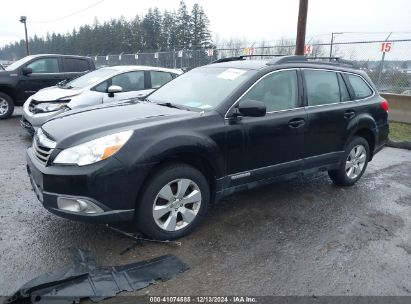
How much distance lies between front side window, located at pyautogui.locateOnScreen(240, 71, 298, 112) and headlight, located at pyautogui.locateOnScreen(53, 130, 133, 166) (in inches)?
59.1

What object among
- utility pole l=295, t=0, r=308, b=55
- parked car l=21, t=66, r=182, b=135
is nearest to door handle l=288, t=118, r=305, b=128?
parked car l=21, t=66, r=182, b=135

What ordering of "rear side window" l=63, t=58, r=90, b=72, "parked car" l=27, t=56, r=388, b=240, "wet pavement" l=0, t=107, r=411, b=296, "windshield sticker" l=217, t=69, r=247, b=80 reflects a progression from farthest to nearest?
"rear side window" l=63, t=58, r=90, b=72 → "windshield sticker" l=217, t=69, r=247, b=80 → "parked car" l=27, t=56, r=388, b=240 → "wet pavement" l=0, t=107, r=411, b=296

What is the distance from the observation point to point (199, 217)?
12.2ft

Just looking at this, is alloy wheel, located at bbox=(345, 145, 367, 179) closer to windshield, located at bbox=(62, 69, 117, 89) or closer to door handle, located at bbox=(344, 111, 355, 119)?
door handle, located at bbox=(344, 111, 355, 119)

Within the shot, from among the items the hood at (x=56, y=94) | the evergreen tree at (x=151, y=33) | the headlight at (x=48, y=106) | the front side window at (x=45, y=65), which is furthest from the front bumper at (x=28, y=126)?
the evergreen tree at (x=151, y=33)

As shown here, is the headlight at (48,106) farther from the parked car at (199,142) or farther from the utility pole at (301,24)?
the utility pole at (301,24)

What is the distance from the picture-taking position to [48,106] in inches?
288

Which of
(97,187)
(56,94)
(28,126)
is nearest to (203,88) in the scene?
(97,187)

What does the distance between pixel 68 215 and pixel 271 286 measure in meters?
1.76

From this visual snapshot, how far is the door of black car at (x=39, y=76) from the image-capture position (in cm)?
1007

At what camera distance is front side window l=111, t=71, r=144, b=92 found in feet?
26.4

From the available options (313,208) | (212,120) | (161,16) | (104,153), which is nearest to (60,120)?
(104,153)

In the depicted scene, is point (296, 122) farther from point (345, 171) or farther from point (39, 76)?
point (39, 76)

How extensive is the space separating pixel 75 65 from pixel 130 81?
3588 mm
